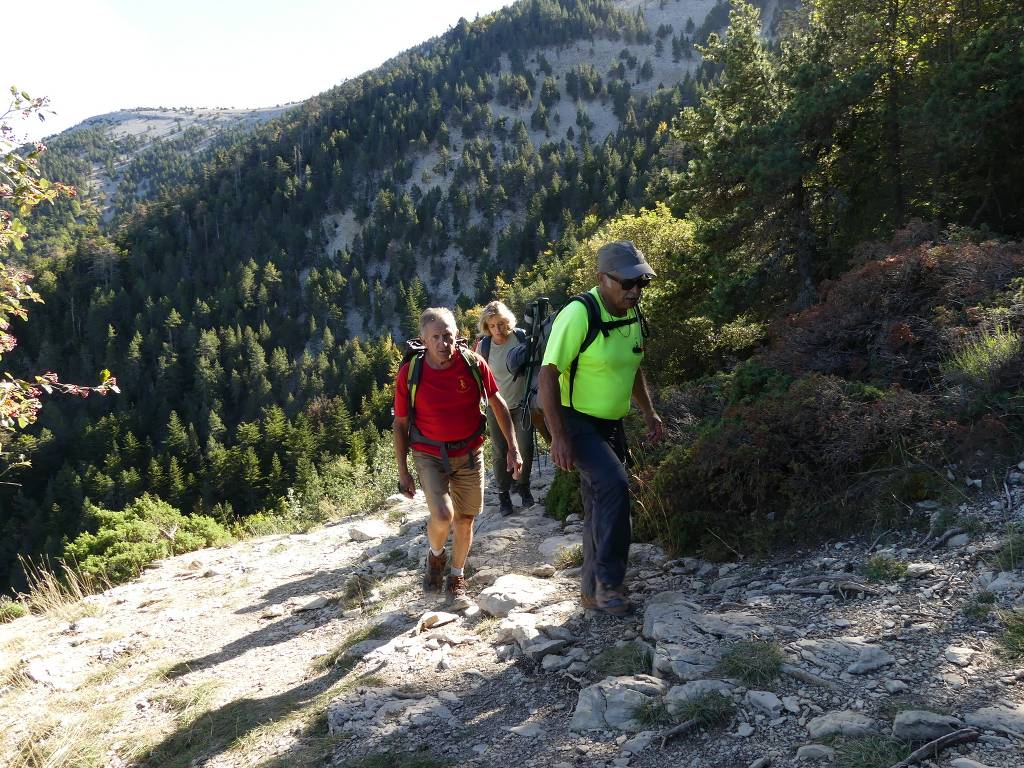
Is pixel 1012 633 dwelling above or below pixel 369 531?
above

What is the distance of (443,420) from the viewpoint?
4.24m

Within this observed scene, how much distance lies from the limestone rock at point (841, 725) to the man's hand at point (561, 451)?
154cm

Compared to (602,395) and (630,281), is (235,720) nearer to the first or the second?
(602,395)

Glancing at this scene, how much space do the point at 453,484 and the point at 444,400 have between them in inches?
26.1

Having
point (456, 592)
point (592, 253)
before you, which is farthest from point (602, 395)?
point (592, 253)

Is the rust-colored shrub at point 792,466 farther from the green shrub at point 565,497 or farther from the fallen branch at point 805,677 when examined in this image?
the fallen branch at point 805,677

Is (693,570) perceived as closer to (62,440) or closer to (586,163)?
(62,440)

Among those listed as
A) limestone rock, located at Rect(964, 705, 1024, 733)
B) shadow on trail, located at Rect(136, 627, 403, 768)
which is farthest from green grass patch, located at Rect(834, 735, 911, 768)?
shadow on trail, located at Rect(136, 627, 403, 768)

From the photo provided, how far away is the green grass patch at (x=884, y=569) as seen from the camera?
10.6 feet

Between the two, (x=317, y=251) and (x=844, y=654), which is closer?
(x=844, y=654)

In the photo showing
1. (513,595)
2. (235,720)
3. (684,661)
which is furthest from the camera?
(513,595)

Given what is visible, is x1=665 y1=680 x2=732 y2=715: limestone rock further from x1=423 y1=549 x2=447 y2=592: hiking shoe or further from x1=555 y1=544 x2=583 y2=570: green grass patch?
x1=423 y1=549 x2=447 y2=592: hiking shoe

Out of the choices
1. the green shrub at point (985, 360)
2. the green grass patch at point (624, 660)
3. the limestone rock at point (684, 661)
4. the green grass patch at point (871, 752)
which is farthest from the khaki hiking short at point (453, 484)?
the green shrub at point (985, 360)

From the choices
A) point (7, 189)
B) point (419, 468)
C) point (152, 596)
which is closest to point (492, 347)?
point (419, 468)
